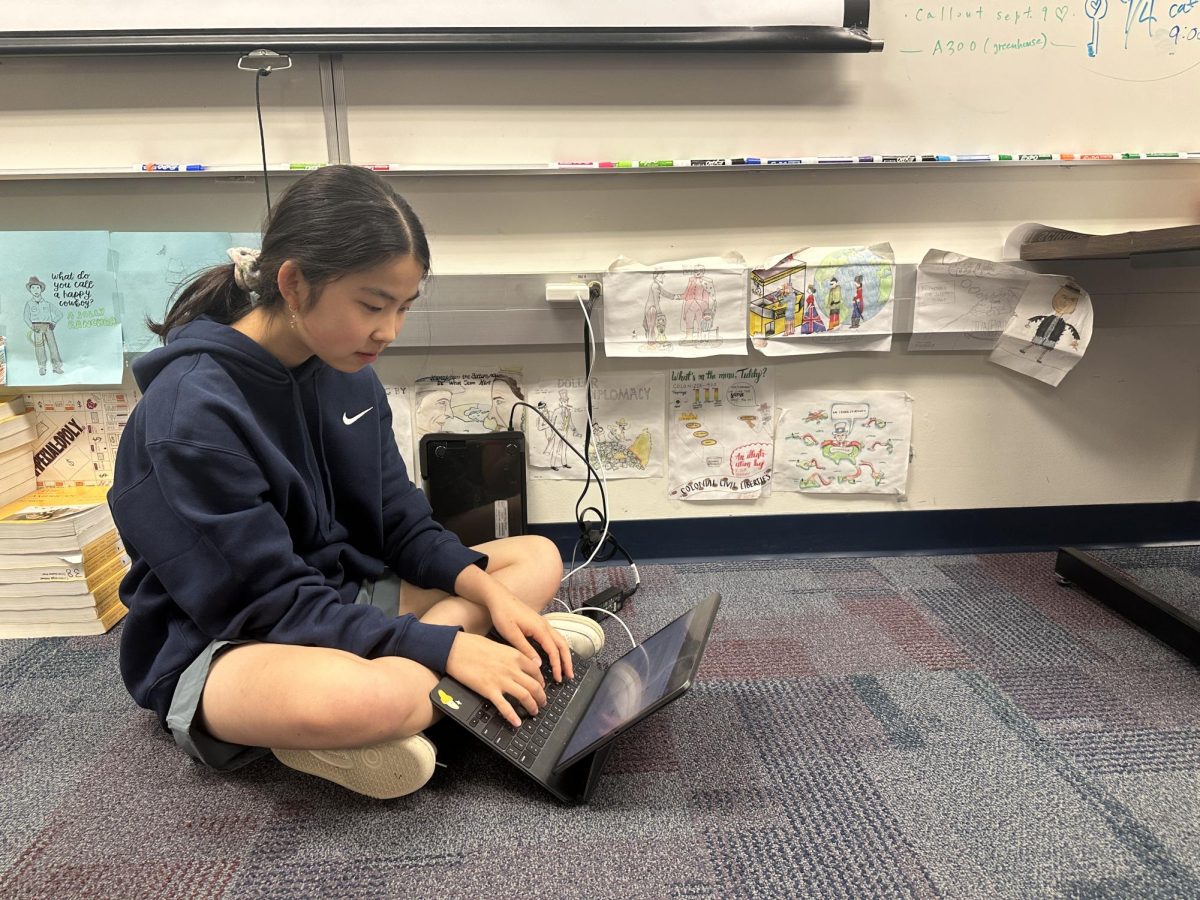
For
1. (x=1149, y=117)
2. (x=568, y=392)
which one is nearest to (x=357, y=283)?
(x=568, y=392)

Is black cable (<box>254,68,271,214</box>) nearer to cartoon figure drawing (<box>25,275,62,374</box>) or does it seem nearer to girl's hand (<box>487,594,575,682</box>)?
cartoon figure drawing (<box>25,275,62,374</box>)

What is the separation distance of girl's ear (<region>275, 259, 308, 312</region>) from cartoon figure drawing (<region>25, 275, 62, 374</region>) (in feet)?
2.56

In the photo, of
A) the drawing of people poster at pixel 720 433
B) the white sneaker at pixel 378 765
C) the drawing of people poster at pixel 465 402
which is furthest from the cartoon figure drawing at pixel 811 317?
the white sneaker at pixel 378 765

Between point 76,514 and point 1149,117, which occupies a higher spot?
point 1149,117

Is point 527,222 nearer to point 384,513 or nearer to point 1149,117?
point 384,513

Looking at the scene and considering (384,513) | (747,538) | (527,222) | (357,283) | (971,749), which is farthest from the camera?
(747,538)

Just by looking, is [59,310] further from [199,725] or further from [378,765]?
[378,765]

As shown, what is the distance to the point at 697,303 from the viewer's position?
1.25 m

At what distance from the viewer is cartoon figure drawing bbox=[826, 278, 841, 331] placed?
1245 millimetres

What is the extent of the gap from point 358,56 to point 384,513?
76 centimetres

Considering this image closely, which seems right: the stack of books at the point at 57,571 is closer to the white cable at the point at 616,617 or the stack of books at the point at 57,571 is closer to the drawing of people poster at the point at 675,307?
the white cable at the point at 616,617

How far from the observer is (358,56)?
1142 millimetres

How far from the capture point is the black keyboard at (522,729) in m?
0.73

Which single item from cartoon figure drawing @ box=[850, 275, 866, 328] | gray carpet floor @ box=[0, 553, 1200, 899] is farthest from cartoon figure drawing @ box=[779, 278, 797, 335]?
gray carpet floor @ box=[0, 553, 1200, 899]
